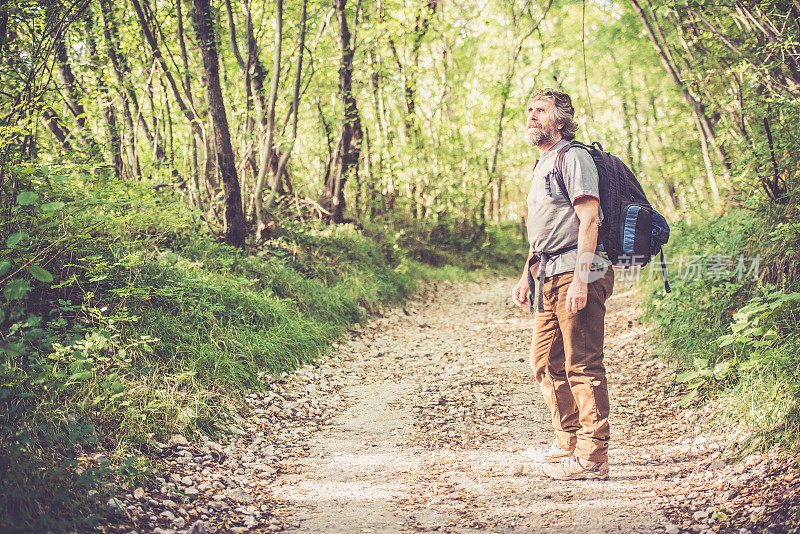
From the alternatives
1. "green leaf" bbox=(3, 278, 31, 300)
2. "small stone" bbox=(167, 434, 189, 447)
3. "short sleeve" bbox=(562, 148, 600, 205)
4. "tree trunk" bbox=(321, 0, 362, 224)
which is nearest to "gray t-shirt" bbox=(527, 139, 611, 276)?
"short sleeve" bbox=(562, 148, 600, 205)

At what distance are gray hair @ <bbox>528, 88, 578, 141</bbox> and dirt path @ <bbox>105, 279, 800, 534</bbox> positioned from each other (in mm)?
2118

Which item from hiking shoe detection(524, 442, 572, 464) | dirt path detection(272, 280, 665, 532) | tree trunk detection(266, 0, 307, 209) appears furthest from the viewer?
tree trunk detection(266, 0, 307, 209)

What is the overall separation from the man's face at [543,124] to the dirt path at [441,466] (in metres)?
2.08

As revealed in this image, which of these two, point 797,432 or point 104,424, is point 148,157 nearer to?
point 104,424

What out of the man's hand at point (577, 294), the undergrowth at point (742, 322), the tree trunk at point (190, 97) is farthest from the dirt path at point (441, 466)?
the tree trunk at point (190, 97)

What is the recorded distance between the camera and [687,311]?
17.7 ft

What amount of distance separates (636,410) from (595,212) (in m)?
2.29

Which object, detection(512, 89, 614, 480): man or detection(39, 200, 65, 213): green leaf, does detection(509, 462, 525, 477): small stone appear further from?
detection(39, 200, 65, 213): green leaf

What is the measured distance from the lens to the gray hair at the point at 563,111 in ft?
11.0

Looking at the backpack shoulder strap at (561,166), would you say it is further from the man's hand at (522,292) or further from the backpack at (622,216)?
the man's hand at (522,292)

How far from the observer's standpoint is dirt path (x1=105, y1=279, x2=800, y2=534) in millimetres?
2809

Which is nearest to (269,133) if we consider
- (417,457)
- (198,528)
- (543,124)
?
(543,124)

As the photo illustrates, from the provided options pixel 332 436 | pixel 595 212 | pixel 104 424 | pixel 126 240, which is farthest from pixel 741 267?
pixel 126 240

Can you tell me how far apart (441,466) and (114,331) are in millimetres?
2630
